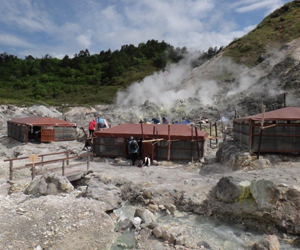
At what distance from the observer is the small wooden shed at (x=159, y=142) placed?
1493cm

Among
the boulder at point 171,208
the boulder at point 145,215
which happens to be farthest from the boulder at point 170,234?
the boulder at point 171,208

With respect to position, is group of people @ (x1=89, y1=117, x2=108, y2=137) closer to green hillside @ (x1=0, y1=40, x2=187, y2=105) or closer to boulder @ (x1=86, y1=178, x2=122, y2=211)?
boulder @ (x1=86, y1=178, x2=122, y2=211)

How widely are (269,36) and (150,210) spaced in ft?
176

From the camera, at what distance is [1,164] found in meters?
14.6

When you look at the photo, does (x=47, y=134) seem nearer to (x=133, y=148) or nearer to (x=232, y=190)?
(x=133, y=148)

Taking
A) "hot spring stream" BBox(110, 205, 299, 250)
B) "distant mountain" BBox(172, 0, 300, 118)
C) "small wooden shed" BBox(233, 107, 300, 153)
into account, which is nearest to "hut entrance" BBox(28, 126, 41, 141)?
"hot spring stream" BBox(110, 205, 299, 250)

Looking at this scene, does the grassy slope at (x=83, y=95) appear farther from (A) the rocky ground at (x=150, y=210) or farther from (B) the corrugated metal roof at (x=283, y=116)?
(B) the corrugated metal roof at (x=283, y=116)

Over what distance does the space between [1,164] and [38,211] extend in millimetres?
8052

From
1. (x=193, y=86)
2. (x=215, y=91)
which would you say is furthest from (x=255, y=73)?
(x=193, y=86)

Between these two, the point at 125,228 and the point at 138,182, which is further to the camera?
the point at 138,182

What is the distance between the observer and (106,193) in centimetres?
973

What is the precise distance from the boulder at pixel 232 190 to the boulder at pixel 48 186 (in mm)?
5549

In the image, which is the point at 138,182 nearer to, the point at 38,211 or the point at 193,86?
the point at 38,211

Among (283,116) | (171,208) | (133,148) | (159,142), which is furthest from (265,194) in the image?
(159,142)
